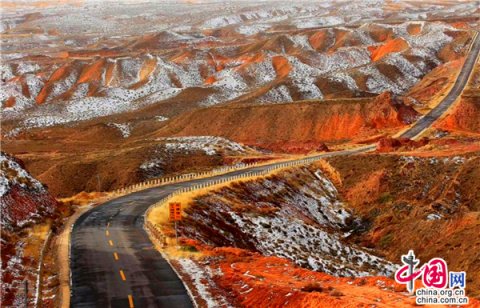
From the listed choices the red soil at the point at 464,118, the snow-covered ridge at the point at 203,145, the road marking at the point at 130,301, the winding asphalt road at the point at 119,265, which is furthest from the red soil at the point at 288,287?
the red soil at the point at 464,118

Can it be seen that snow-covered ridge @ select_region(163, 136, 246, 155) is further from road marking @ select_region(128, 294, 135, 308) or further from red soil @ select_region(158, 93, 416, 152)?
road marking @ select_region(128, 294, 135, 308)

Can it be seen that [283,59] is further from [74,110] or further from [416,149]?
[416,149]

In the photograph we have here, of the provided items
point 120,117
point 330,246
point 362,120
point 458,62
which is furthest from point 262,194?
point 458,62

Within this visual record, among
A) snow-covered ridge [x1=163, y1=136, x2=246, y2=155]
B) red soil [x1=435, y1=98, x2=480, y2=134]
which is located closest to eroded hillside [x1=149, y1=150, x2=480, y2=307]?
snow-covered ridge [x1=163, y1=136, x2=246, y2=155]

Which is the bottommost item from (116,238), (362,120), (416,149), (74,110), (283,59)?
(116,238)

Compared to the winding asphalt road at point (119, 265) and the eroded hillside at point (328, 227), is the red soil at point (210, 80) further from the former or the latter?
the winding asphalt road at point (119, 265)
